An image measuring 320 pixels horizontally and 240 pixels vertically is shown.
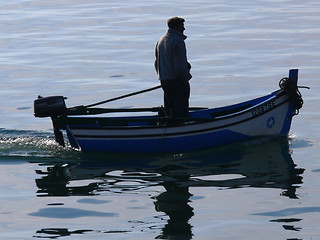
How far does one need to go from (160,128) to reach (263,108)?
1.89 meters

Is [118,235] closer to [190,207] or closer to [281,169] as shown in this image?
[190,207]

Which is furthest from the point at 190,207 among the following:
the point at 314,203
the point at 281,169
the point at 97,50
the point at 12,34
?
the point at 12,34

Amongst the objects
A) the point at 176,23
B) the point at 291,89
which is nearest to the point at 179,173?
the point at 176,23

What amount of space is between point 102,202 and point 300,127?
567 centimetres

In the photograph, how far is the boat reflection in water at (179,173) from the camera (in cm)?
1197

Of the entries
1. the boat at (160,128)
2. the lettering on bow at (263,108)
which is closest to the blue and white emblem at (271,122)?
the boat at (160,128)

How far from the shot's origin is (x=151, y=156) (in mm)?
14086

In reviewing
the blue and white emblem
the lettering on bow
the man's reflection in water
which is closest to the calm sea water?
the man's reflection in water

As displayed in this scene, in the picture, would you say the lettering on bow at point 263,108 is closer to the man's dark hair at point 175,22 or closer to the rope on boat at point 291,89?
the rope on boat at point 291,89

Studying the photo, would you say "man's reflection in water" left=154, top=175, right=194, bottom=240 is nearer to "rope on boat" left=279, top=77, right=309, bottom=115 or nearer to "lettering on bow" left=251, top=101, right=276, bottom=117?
"lettering on bow" left=251, top=101, right=276, bottom=117

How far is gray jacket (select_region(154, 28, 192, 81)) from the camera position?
13.5m

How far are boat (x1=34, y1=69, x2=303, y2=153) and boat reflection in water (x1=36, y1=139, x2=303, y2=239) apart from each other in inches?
7.9

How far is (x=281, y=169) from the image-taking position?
13180 mm

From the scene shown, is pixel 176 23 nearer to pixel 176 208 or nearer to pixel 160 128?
pixel 160 128
